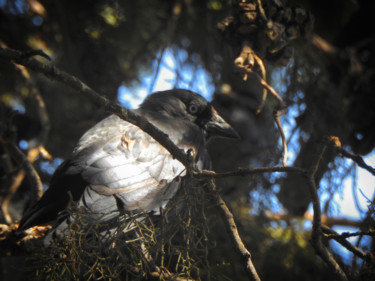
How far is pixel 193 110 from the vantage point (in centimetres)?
391

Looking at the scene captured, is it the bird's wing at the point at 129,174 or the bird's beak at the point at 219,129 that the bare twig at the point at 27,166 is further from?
the bird's beak at the point at 219,129

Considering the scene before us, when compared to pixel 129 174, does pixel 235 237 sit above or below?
below

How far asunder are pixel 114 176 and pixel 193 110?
156 cm

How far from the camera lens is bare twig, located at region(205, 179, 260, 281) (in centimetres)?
202

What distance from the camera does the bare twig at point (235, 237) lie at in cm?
202

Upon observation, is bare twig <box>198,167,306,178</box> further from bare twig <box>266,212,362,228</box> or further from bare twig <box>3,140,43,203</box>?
bare twig <box>266,212,362,228</box>

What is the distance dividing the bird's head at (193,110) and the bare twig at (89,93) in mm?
1671

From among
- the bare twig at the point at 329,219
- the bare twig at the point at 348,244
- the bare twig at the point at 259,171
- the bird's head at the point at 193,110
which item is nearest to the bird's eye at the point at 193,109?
the bird's head at the point at 193,110

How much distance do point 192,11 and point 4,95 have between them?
280 cm

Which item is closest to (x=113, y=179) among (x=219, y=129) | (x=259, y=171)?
(x=259, y=171)

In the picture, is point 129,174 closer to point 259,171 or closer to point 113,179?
point 113,179

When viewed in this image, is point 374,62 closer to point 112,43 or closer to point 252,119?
point 252,119

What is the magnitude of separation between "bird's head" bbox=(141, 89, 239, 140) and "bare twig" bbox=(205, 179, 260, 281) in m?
1.51

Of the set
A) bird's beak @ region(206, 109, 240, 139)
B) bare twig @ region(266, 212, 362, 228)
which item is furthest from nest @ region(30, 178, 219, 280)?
bare twig @ region(266, 212, 362, 228)
